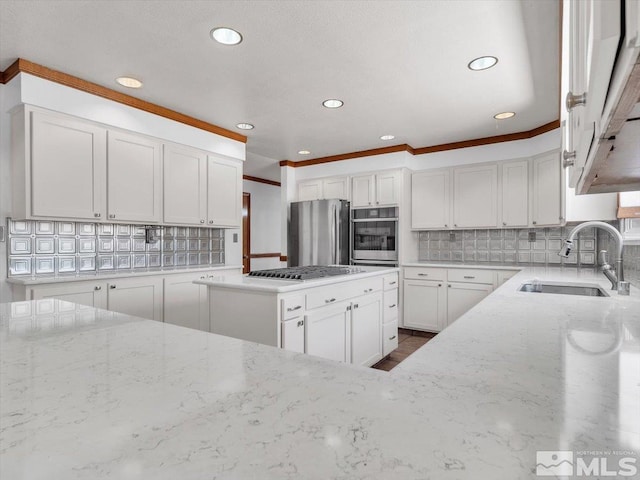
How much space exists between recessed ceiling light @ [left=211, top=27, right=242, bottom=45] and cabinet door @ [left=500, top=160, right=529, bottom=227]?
10.8ft

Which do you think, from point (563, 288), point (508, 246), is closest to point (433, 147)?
point (508, 246)

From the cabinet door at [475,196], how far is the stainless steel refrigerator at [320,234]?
1.43 m

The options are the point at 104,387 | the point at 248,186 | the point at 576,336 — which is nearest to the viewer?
the point at 104,387

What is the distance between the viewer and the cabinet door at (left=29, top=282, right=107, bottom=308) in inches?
101

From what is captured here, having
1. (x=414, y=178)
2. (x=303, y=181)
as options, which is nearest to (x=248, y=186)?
(x=303, y=181)

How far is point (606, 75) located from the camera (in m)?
0.46

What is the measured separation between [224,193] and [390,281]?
2.11 m

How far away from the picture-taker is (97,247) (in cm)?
322

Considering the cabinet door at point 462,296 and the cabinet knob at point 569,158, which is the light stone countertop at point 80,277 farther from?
the cabinet knob at point 569,158

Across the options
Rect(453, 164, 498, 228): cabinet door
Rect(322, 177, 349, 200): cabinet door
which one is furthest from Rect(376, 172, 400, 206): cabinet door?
Rect(453, 164, 498, 228): cabinet door

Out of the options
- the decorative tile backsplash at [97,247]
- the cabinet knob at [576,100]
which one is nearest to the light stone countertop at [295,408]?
the cabinet knob at [576,100]

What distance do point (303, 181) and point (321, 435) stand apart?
501 centimetres

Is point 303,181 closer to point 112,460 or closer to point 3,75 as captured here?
point 3,75

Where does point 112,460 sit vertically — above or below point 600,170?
below
